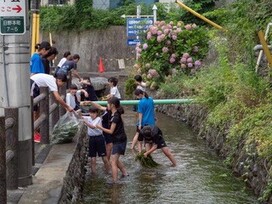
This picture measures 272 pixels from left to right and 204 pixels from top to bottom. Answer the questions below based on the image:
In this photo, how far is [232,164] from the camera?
13.5m

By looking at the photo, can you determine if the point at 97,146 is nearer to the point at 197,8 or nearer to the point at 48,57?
the point at 48,57

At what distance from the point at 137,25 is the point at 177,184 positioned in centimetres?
1493

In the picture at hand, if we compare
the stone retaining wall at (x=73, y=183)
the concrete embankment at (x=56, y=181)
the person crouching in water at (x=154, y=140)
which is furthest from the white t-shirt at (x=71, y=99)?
the concrete embankment at (x=56, y=181)

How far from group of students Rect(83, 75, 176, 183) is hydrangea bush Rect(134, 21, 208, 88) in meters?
9.64

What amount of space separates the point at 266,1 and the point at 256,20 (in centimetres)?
88

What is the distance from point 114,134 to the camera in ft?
40.0

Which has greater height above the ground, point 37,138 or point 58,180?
point 58,180

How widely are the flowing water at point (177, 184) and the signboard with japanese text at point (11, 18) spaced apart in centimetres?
417

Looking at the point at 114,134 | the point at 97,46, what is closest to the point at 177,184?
the point at 114,134

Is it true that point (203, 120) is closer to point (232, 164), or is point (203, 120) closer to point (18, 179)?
point (232, 164)

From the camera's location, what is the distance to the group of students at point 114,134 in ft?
39.8

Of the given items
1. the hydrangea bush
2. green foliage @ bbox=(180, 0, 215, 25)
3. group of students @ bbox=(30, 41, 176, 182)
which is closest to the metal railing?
group of students @ bbox=(30, 41, 176, 182)

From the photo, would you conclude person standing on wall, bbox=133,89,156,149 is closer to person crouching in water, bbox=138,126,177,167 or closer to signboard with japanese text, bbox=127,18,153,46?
person crouching in water, bbox=138,126,177,167

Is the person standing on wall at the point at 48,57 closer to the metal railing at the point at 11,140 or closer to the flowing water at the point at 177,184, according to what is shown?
the metal railing at the point at 11,140
